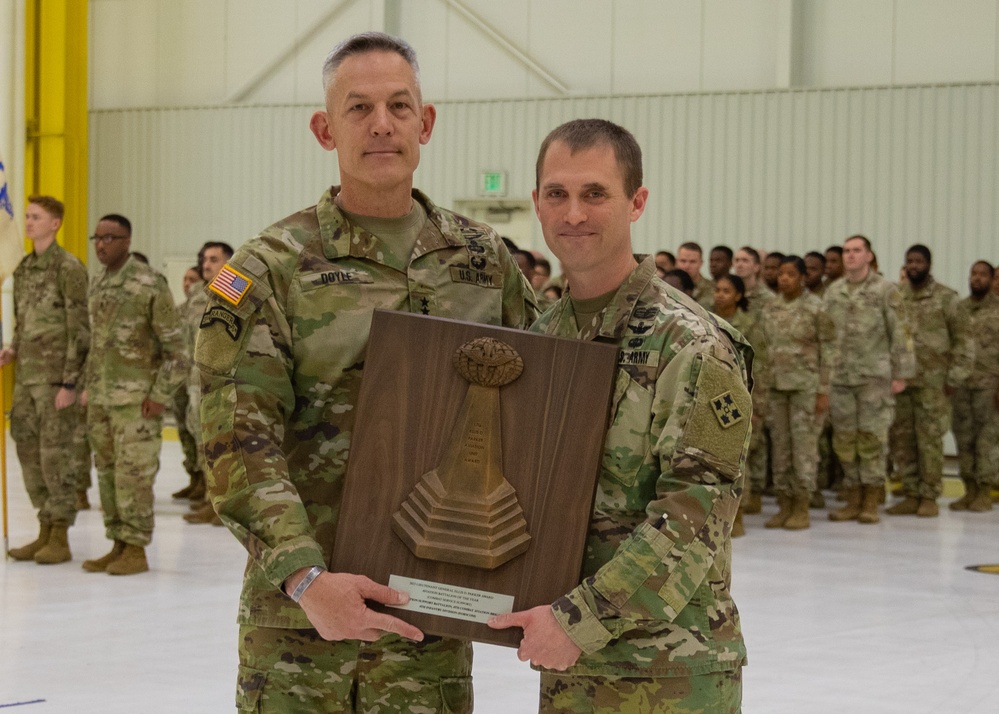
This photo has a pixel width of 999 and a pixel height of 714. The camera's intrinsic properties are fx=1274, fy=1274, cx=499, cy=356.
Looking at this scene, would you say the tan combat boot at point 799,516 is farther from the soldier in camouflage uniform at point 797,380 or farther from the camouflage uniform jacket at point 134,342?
the camouflage uniform jacket at point 134,342

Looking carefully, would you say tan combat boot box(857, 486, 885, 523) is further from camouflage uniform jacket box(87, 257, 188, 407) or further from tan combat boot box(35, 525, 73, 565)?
tan combat boot box(35, 525, 73, 565)

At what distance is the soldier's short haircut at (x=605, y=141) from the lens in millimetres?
2061

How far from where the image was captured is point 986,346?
9.93m

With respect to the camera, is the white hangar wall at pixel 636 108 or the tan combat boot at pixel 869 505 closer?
the tan combat boot at pixel 869 505

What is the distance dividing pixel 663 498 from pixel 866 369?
7.71 meters

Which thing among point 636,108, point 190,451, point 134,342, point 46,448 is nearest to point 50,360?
point 46,448

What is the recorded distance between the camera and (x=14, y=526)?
8250 millimetres

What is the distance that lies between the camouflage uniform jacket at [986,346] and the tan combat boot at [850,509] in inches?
55.1

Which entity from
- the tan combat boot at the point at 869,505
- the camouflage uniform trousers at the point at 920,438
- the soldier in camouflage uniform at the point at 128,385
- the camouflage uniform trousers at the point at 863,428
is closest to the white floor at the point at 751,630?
the soldier in camouflage uniform at the point at 128,385

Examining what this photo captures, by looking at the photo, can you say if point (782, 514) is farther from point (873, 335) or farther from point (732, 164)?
point (732, 164)

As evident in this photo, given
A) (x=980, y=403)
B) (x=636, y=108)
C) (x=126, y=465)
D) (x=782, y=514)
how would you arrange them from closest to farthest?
(x=126, y=465)
(x=782, y=514)
(x=980, y=403)
(x=636, y=108)

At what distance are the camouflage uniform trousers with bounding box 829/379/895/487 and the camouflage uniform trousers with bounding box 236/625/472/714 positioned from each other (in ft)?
24.0

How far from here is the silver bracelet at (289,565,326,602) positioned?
1.96m

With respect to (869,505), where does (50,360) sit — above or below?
above
